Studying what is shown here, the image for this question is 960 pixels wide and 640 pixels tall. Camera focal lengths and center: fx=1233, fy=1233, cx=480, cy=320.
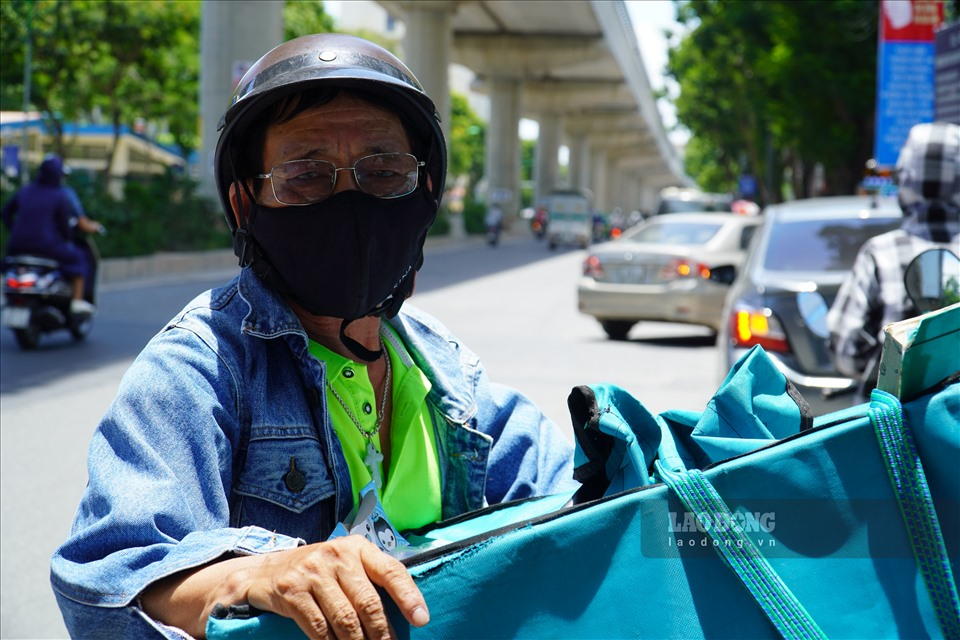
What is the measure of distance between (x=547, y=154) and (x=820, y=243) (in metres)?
65.4

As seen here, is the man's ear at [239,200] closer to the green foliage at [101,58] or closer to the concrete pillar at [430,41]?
the green foliage at [101,58]

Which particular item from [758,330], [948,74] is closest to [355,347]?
[758,330]

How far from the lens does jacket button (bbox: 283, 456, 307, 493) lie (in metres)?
1.69

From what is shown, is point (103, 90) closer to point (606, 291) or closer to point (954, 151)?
point (606, 291)

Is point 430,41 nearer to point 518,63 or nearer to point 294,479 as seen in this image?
point 518,63

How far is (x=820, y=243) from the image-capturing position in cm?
799

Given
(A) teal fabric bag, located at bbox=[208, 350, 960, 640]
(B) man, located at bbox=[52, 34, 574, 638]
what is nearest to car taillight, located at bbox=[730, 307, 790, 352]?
(B) man, located at bbox=[52, 34, 574, 638]

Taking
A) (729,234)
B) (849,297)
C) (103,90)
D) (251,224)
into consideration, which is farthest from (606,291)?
(103,90)

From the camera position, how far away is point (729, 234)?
14.6m

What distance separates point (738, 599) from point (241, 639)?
0.54 m

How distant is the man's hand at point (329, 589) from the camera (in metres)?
1.26

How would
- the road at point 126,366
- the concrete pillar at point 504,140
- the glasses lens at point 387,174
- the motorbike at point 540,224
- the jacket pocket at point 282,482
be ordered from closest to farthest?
the jacket pocket at point 282,482 → the glasses lens at point 387,174 → the road at point 126,366 → the motorbike at point 540,224 → the concrete pillar at point 504,140

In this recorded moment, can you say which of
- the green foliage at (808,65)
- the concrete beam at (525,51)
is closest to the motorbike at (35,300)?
the green foliage at (808,65)

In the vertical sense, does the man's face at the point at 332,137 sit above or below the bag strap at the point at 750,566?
above
